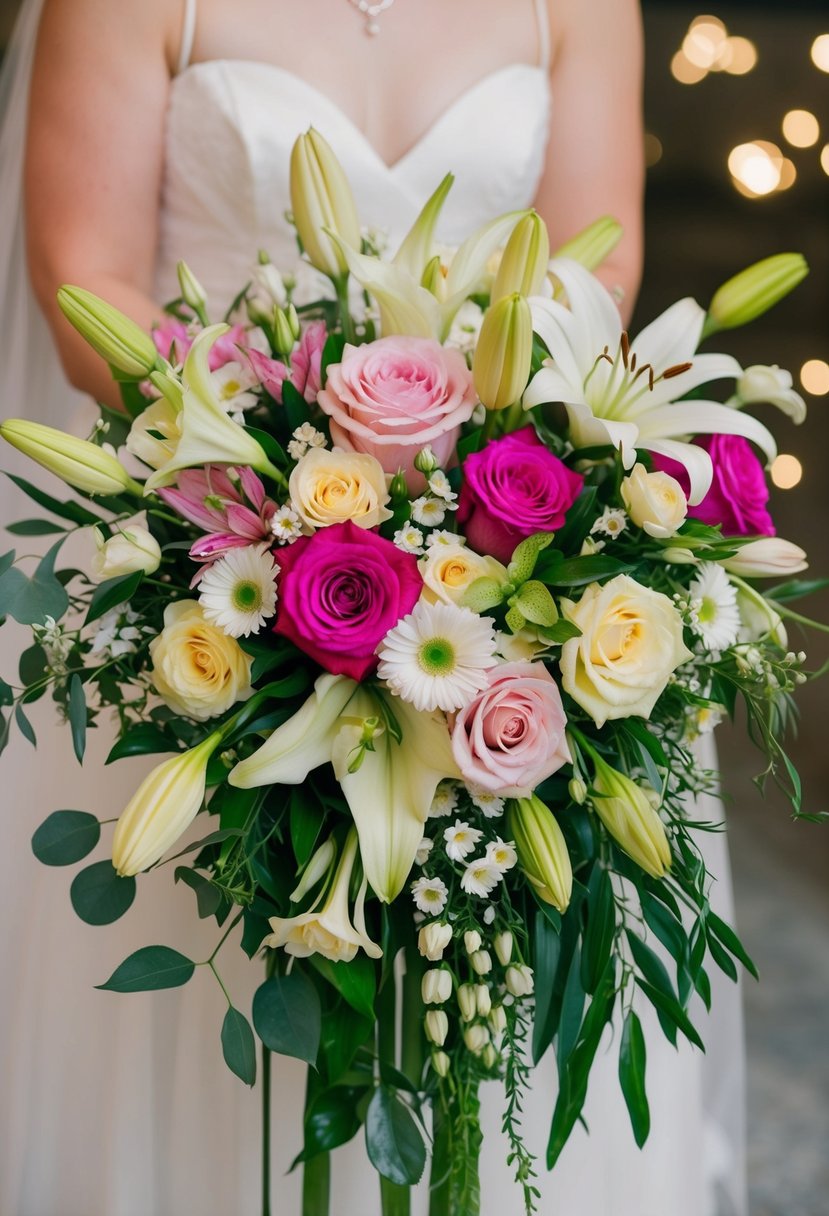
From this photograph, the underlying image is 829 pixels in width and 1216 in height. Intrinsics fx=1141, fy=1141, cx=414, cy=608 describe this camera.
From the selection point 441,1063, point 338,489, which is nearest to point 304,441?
point 338,489

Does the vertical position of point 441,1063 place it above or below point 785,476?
below

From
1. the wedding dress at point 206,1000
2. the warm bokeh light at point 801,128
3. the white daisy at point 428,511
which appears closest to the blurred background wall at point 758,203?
the warm bokeh light at point 801,128

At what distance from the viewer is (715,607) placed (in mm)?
711

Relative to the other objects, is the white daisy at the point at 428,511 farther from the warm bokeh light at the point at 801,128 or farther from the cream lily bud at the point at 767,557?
the warm bokeh light at the point at 801,128

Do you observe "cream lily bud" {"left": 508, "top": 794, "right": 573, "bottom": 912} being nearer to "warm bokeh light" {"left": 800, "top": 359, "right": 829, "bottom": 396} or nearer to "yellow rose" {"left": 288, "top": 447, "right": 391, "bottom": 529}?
"yellow rose" {"left": 288, "top": 447, "right": 391, "bottom": 529}

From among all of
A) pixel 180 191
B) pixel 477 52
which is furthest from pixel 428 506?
pixel 477 52

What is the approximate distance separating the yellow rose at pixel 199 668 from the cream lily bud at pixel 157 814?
4 cm

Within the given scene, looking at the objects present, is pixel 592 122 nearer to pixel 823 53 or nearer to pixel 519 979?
pixel 519 979

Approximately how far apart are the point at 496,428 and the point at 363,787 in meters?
0.24

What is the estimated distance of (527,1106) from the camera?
3.03 ft

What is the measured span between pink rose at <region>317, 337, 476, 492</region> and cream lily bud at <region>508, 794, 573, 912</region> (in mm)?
198

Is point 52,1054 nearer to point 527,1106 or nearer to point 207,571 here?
point 527,1106

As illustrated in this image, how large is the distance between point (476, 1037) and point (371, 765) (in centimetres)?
18

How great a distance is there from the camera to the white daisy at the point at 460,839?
0.64 m
